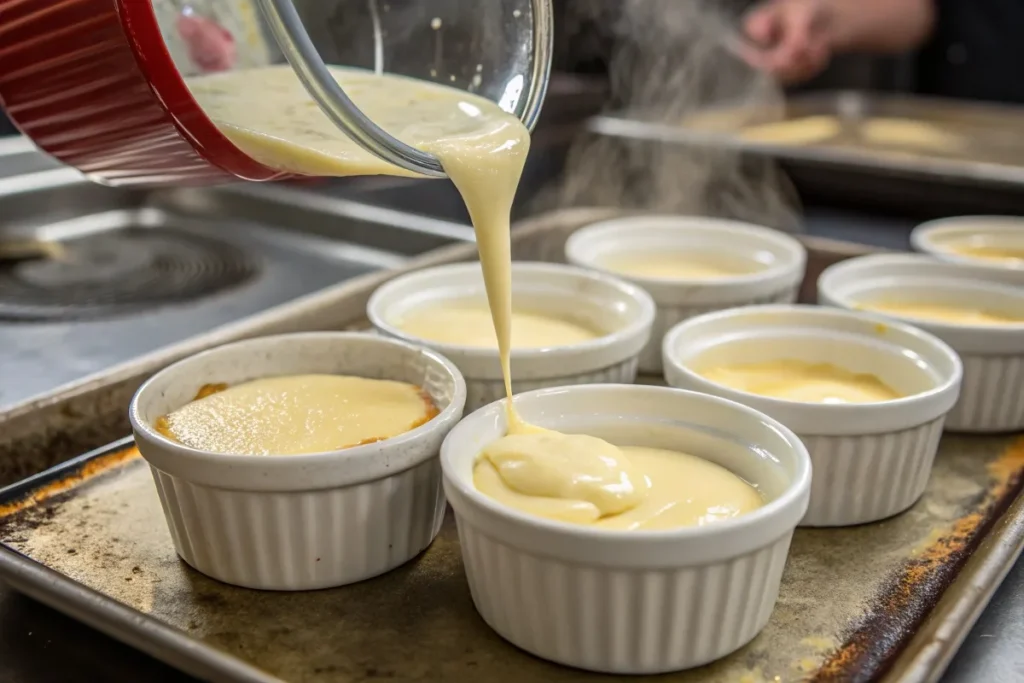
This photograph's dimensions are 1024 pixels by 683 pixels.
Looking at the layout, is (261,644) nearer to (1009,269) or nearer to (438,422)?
(438,422)

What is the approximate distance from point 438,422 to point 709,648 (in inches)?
14.5

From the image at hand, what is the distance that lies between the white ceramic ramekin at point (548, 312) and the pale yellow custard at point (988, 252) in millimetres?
744

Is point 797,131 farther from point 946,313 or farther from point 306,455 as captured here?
point 306,455

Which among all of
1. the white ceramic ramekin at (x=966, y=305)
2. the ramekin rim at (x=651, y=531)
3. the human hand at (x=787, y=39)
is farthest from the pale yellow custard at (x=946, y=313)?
the human hand at (x=787, y=39)

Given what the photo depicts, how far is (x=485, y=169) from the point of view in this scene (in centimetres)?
124

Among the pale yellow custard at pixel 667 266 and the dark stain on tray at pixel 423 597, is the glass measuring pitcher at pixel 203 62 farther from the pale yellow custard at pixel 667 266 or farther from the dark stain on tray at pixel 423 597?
the pale yellow custard at pixel 667 266

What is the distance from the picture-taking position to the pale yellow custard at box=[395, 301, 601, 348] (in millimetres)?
1563

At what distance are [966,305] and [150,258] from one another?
1.61 meters

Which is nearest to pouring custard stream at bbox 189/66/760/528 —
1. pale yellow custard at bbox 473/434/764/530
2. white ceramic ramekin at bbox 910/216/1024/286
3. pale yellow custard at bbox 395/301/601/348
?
pale yellow custard at bbox 473/434/764/530

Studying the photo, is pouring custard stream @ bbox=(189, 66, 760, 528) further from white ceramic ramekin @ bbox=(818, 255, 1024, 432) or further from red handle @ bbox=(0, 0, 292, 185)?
white ceramic ramekin @ bbox=(818, 255, 1024, 432)

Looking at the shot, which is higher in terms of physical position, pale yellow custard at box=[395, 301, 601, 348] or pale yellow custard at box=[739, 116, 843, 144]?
pale yellow custard at box=[739, 116, 843, 144]

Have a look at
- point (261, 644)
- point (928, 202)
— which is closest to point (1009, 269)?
point (928, 202)

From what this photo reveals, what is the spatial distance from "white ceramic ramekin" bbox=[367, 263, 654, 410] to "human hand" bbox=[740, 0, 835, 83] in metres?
1.72

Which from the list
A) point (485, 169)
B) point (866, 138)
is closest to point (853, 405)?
point (485, 169)
